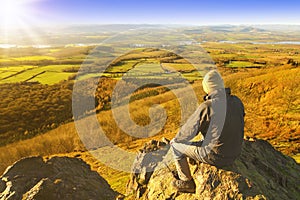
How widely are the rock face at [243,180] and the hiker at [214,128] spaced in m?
0.38

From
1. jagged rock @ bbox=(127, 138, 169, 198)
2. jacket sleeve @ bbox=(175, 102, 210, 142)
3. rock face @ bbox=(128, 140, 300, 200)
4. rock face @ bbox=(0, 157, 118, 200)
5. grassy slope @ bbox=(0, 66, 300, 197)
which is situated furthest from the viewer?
grassy slope @ bbox=(0, 66, 300, 197)

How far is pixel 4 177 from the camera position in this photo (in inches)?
290

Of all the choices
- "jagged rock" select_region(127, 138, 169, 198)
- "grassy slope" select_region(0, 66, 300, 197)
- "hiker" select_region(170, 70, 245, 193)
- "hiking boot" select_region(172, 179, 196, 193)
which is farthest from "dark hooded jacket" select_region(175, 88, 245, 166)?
"grassy slope" select_region(0, 66, 300, 197)

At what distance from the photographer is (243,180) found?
17.8 ft

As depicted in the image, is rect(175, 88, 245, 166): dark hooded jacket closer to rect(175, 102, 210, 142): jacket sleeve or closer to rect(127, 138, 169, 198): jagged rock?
rect(175, 102, 210, 142): jacket sleeve

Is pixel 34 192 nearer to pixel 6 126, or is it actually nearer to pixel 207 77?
pixel 207 77

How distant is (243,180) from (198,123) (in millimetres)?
1589

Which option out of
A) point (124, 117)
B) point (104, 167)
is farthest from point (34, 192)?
point (124, 117)

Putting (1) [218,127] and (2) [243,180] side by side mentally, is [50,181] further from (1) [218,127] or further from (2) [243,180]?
(2) [243,180]

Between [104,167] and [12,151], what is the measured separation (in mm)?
9112

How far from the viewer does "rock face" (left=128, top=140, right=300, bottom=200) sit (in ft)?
17.5

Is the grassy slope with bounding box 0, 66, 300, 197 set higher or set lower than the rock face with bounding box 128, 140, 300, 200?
lower

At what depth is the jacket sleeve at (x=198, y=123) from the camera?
4867mm

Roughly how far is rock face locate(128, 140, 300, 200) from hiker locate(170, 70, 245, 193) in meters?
0.38
